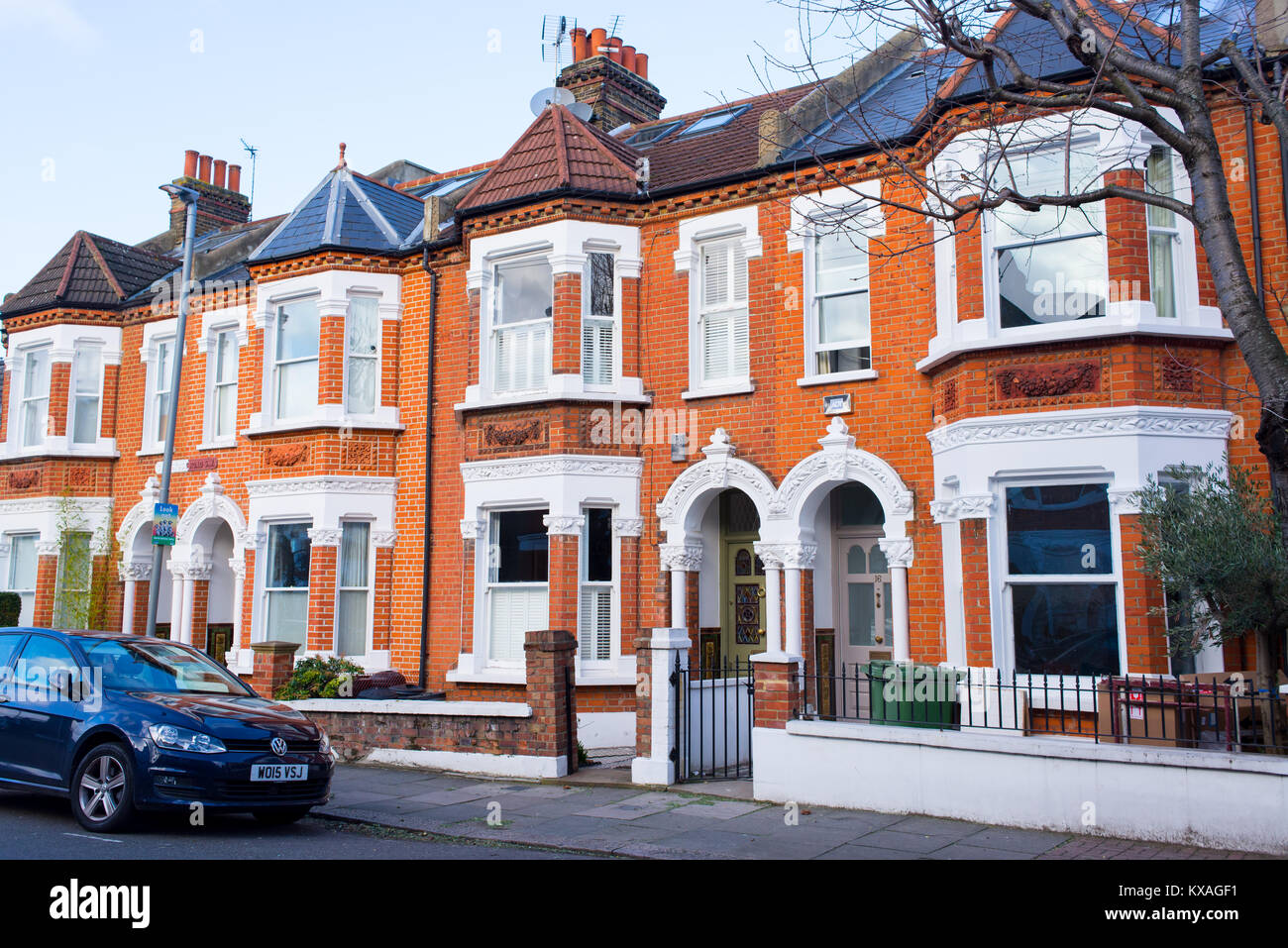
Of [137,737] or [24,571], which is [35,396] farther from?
[137,737]

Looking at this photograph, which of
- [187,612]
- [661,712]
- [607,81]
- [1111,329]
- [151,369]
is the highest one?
[607,81]

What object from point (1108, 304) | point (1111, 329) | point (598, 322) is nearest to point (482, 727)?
point (598, 322)

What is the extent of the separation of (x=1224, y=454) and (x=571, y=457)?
7.42 m

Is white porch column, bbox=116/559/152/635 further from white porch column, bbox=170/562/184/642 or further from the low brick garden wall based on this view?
the low brick garden wall

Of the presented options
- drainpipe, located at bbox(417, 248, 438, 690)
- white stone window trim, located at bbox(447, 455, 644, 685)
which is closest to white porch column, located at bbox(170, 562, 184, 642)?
drainpipe, located at bbox(417, 248, 438, 690)

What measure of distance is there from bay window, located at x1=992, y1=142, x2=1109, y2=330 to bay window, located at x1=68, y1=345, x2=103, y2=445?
1560cm

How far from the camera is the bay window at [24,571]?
18812 millimetres

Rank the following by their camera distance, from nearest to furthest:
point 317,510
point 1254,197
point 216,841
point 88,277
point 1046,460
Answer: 1. point 216,841
2. point 1046,460
3. point 1254,197
4. point 317,510
5. point 88,277

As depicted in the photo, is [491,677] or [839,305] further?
[491,677]

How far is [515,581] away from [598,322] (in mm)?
3669

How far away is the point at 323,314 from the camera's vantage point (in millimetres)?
15797

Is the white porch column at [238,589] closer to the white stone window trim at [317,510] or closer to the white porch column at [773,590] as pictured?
the white stone window trim at [317,510]

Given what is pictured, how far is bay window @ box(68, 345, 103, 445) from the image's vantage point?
1903 centimetres

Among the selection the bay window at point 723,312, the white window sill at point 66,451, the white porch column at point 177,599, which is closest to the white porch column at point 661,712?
the bay window at point 723,312
